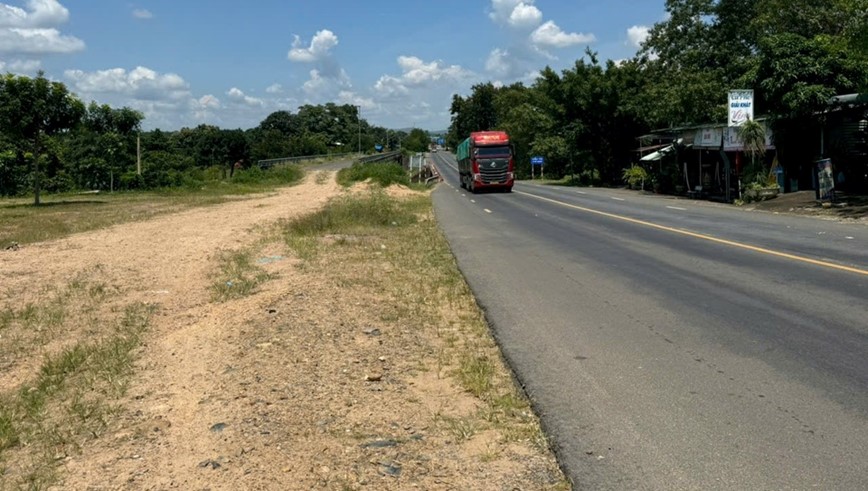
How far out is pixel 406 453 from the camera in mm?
4449

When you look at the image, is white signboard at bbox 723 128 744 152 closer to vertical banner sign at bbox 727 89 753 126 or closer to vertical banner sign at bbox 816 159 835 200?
vertical banner sign at bbox 727 89 753 126

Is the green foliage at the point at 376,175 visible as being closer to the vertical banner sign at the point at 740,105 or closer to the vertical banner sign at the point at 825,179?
the vertical banner sign at the point at 740,105

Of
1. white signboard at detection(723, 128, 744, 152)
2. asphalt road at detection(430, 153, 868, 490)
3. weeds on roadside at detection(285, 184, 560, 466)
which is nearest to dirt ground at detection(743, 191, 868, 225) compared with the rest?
white signboard at detection(723, 128, 744, 152)

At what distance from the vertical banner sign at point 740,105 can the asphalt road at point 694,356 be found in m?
16.1

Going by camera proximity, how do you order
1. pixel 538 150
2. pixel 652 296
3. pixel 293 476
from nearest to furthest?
pixel 293 476, pixel 652 296, pixel 538 150

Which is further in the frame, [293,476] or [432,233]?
[432,233]

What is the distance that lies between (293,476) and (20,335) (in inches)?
223

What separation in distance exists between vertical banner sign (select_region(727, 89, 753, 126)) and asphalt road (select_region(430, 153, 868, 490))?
16.1 m

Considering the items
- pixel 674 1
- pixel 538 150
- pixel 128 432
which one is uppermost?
pixel 674 1

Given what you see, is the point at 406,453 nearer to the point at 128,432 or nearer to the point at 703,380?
the point at 128,432

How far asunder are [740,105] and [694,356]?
25420 millimetres

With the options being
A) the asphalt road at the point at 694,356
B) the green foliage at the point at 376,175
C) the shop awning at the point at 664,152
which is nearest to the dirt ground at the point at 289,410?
the asphalt road at the point at 694,356

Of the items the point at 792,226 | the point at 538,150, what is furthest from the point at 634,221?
the point at 538,150

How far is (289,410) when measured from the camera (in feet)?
17.2
